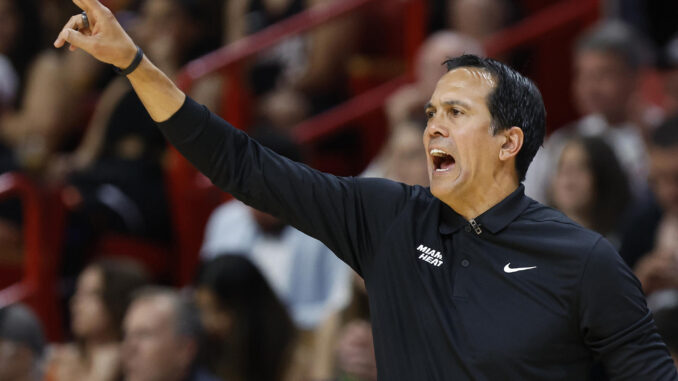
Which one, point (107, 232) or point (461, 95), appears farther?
point (107, 232)

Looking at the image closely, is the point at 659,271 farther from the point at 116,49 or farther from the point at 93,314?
the point at 93,314

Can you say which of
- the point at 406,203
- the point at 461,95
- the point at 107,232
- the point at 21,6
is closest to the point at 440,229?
the point at 406,203

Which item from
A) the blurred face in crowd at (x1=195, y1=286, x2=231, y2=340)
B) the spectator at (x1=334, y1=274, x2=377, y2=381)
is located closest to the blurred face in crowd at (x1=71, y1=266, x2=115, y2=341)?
the blurred face in crowd at (x1=195, y1=286, x2=231, y2=340)

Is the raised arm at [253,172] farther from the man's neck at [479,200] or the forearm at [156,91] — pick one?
the man's neck at [479,200]

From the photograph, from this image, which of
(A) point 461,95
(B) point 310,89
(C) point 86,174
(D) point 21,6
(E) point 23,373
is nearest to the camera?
(A) point 461,95

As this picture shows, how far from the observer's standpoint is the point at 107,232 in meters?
5.23

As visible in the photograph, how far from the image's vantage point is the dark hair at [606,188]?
401cm

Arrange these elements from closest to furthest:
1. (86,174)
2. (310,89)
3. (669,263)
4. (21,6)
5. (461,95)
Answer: (461,95)
(669,263)
(86,174)
(310,89)
(21,6)

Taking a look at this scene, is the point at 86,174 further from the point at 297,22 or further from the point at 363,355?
the point at 363,355

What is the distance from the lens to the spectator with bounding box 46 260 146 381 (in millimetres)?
4504

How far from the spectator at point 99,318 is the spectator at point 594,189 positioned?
181 cm

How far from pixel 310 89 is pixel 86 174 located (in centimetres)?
125

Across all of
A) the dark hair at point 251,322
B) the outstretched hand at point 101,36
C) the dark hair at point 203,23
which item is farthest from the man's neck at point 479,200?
the dark hair at point 203,23

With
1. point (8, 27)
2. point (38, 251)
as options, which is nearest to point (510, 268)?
point (38, 251)
